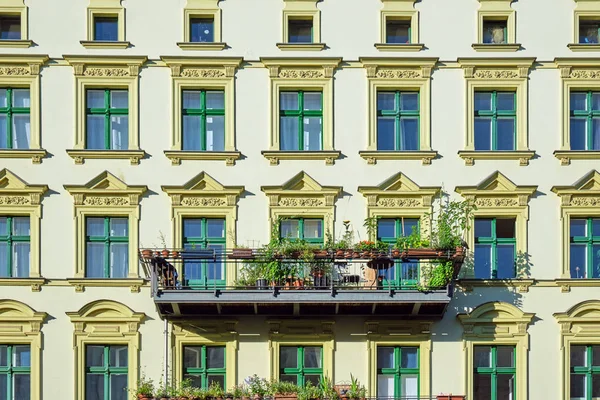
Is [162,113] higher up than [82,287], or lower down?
higher up

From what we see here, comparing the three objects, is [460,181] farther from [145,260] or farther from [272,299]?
[145,260]

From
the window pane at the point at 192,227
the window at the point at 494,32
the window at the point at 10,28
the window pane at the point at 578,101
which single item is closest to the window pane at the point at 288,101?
the window pane at the point at 192,227

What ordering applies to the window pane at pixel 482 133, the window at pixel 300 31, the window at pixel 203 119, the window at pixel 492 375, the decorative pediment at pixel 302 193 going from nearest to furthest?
1. the window at pixel 492 375
2. the decorative pediment at pixel 302 193
3. the window at pixel 203 119
4. the window pane at pixel 482 133
5. the window at pixel 300 31

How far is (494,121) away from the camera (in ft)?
74.1

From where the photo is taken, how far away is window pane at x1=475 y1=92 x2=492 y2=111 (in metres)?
22.7

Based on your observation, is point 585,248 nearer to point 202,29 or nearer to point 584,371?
point 584,371

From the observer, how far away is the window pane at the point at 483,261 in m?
22.3

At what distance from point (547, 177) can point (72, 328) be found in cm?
1126

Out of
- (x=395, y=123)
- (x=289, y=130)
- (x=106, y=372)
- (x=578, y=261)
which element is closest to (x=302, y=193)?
(x=289, y=130)

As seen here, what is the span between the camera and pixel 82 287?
21.8m

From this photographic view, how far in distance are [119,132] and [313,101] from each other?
14.8 ft

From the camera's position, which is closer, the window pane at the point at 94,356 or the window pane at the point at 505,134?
the window pane at the point at 94,356

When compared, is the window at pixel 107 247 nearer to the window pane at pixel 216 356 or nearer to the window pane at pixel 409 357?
the window pane at pixel 216 356

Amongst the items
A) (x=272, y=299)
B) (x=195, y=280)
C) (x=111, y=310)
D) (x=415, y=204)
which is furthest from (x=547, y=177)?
(x=111, y=310)
